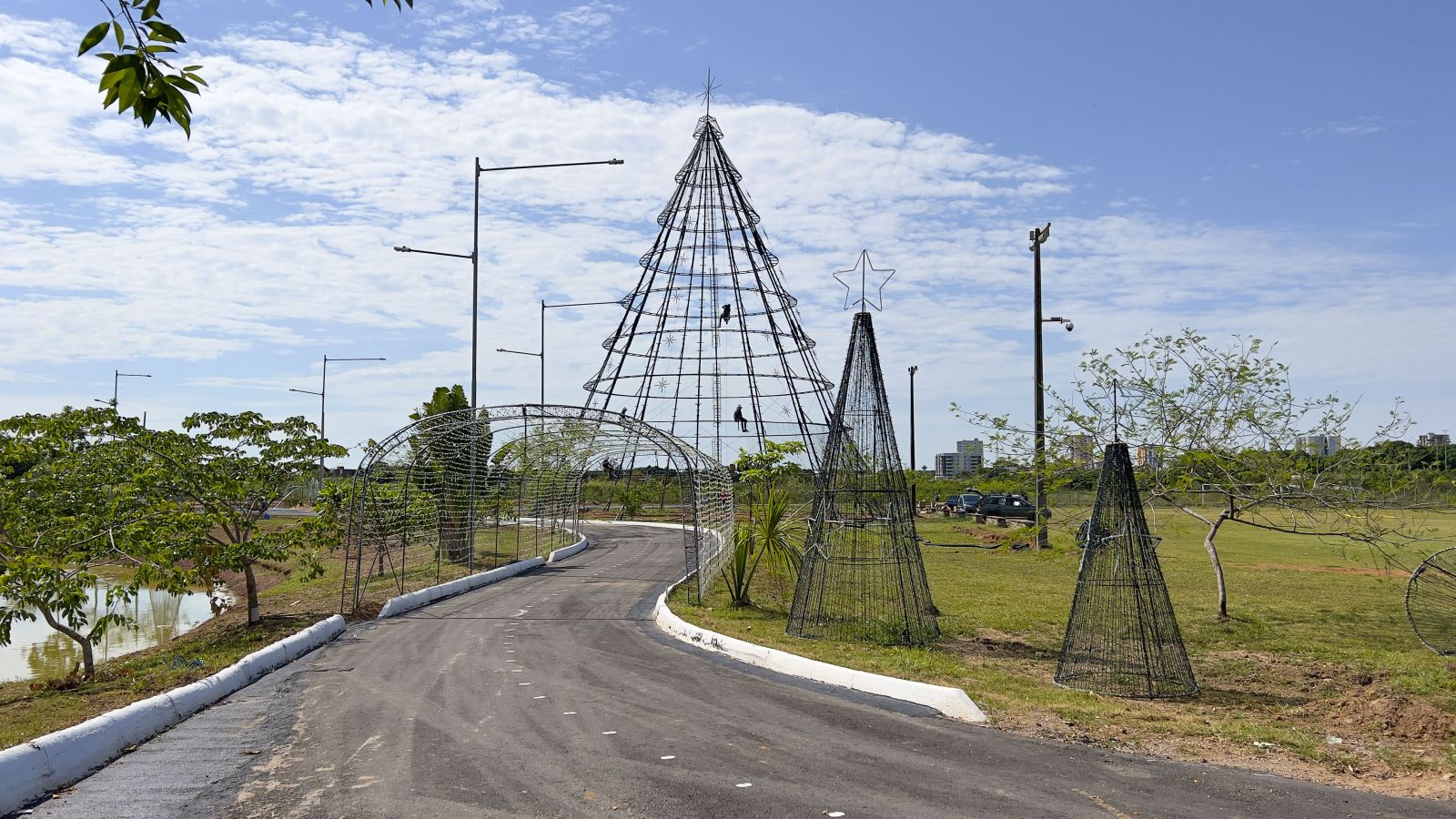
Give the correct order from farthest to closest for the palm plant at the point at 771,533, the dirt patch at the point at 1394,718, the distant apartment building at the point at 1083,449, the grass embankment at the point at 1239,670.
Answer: the distant apartment building at the point at 1083,449 < the palm plant at the point at 771,533 < the dirt patch at the point at 1394,718 < the grass embankment at the point at 1239,670

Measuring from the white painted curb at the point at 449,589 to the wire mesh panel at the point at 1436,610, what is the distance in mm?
15592

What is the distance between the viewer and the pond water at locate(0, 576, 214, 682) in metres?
17.9

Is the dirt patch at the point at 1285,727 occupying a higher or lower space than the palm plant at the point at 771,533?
lower

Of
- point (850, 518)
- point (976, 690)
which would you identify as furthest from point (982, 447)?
point (976, 690)

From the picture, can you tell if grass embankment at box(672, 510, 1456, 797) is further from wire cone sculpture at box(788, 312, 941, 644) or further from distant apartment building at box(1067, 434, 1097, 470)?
distant apartment building at box(1067, 434, 1097, 470)

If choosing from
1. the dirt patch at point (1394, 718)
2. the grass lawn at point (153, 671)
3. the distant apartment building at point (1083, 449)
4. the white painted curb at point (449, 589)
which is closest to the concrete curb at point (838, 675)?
the dirt patch at point (1394, 718)

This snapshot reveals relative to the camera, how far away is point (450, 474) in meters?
23.6

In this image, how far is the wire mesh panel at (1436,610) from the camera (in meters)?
13.5

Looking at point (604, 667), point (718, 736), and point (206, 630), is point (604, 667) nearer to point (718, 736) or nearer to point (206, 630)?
point (718, 736)

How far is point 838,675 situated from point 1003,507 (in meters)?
39.6

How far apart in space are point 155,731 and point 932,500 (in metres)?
53.6

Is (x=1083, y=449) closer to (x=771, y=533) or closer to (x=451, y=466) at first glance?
(x=771, y=533)

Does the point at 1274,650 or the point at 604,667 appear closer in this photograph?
the point at 604,667

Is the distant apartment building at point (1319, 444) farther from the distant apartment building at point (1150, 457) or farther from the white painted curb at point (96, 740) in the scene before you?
the white painted curb at point (96, 740)
